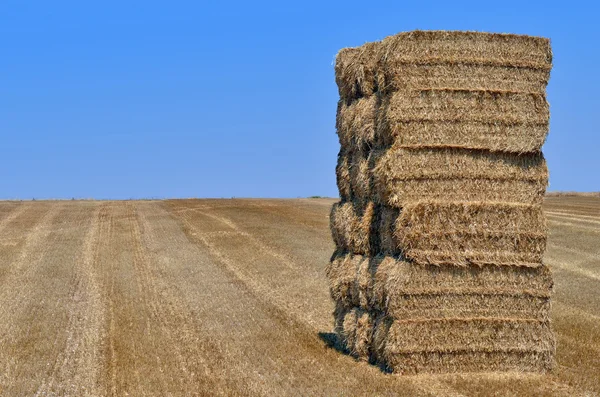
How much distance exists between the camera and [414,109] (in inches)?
384

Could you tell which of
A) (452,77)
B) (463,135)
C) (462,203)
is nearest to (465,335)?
(462,203)

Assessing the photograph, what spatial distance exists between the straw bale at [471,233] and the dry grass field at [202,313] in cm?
155

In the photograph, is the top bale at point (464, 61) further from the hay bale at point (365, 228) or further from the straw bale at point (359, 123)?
the hay bale at point (365, 228)

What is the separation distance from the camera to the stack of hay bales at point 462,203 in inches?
380

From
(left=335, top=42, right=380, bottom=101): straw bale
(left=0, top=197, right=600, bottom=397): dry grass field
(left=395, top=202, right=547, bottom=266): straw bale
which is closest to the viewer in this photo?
(left=0, top=197, right=600, bottom=397): dry grass field

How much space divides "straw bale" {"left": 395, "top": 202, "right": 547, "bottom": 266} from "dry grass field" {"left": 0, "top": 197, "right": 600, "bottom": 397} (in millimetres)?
1554

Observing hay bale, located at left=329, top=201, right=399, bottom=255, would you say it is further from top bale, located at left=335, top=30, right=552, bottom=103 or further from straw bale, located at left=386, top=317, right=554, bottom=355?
top bale, located at left=335, top=30, right=552, bottom=103

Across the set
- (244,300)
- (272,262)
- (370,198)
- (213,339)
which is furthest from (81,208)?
(370,198)

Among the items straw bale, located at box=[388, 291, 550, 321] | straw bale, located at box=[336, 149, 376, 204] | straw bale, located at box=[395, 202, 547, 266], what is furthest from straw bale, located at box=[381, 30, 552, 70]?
straw bale, located at box=[388, 291, 550, 321]

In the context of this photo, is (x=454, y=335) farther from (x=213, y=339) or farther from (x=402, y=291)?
(x=213, y=339)

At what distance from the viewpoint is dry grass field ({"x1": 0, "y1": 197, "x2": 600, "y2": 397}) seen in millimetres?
9383

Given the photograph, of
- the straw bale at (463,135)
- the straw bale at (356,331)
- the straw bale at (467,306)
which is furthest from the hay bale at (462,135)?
the straw bale at (356,331)

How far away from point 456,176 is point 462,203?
38 cm

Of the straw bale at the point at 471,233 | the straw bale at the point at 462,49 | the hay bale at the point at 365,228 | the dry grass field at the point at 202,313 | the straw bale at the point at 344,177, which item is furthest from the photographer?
the straw bale at the point at 344,177
